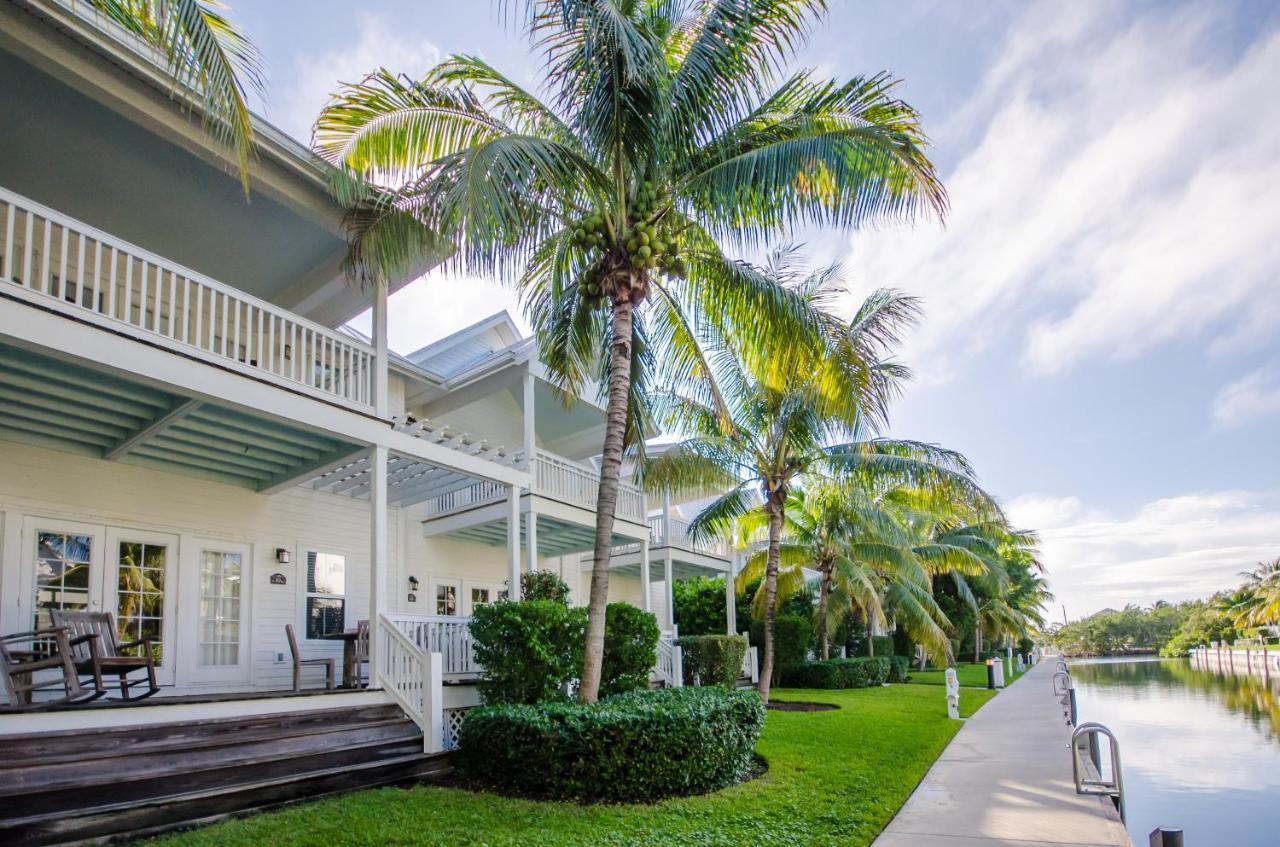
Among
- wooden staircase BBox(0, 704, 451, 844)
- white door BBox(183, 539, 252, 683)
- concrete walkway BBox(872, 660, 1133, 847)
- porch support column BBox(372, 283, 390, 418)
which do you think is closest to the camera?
wooden staircase BBox(0, 704, 451, 844)

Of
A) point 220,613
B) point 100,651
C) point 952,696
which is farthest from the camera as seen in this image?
point 952,696

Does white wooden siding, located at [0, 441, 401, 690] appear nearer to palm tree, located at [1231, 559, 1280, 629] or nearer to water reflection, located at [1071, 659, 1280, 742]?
water reflection, located at [1071, 659, 1280, 742]

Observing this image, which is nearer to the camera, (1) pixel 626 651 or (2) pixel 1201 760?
(1) pixel 626 651

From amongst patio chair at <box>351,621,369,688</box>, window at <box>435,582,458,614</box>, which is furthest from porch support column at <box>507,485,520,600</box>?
window at <box>435,582,458,614</box>

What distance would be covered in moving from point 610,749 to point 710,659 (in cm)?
987

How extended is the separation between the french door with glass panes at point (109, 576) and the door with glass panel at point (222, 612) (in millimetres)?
437

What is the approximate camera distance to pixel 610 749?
780 centimetres

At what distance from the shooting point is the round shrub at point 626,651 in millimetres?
10922

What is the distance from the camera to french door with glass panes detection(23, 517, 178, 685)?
9.70 m

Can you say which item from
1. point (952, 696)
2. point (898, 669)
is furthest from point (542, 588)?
point (898, 669)

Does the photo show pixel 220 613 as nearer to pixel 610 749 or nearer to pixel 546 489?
pixel 546 489

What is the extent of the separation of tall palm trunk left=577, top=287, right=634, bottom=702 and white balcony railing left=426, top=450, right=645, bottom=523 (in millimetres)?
4355

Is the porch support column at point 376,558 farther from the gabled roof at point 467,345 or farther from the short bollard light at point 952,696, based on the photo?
the short bollard light at point 952,696

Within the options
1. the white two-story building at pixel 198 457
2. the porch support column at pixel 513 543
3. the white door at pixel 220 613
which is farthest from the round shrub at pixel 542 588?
the white door at pixel 220 613
